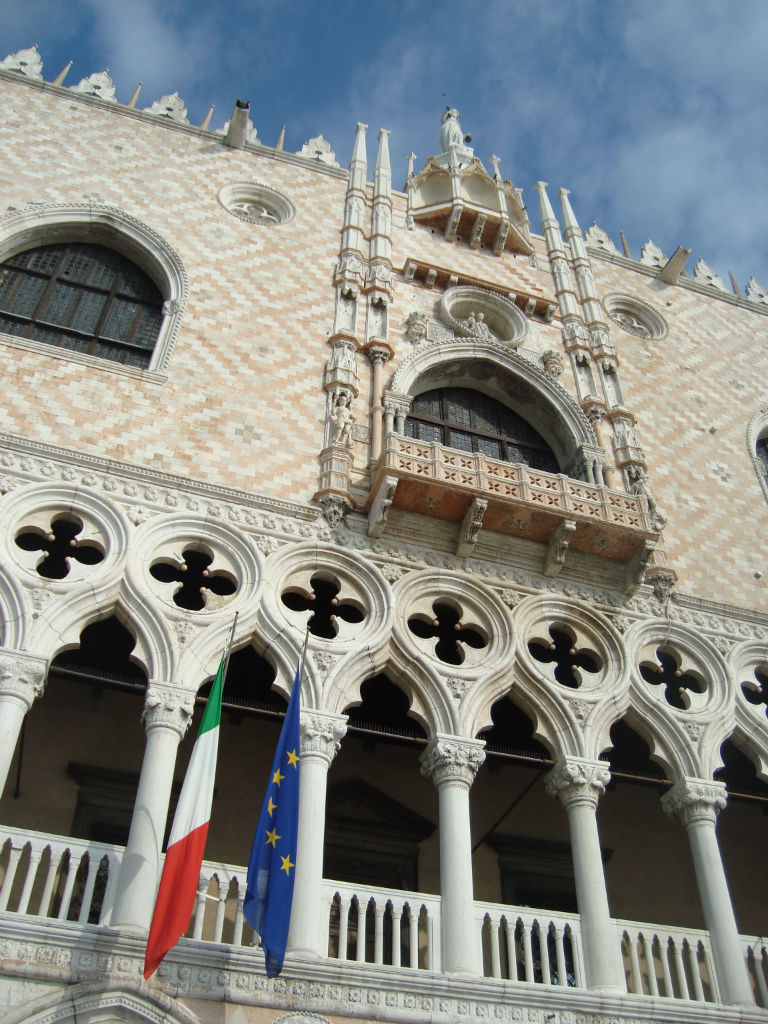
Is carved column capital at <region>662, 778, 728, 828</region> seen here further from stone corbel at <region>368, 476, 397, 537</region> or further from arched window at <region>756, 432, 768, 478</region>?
arched window at <region>756, 432, 768, 478</region>

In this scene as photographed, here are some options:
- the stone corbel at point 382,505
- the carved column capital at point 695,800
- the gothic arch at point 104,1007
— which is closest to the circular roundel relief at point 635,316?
the stone corbel at point 382,505

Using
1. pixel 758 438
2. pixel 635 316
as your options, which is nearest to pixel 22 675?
pixel 758 438

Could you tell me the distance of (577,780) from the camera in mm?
9891

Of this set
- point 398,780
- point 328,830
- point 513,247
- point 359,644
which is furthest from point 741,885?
point 513,247

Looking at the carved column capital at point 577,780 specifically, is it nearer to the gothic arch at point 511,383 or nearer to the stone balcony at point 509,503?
the stone balcony at point 509,503

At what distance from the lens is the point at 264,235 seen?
15258 millimetres

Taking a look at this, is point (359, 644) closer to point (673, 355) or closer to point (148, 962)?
point (148, 962)

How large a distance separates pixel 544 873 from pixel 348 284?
28.8 feet

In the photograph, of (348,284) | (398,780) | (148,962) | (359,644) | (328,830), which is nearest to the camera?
(148,962)

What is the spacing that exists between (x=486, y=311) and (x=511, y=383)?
1764 mm

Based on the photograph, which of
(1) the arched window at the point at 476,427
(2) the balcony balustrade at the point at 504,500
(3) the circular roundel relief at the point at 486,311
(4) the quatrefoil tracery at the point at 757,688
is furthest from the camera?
(3) the circular roundel relief at the point at 486,311

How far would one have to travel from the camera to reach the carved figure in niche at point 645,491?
13008mm

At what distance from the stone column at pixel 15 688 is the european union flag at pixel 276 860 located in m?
2.31

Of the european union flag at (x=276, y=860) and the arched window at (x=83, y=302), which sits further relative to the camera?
the arched window at (x=83, y=302)
